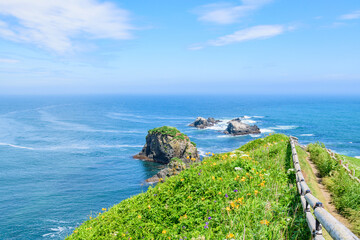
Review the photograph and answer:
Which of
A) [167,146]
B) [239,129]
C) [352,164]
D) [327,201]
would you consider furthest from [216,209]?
[239,129]

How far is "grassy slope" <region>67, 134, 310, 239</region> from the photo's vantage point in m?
4.96

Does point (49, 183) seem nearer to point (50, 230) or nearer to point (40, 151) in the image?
point (50, 230)

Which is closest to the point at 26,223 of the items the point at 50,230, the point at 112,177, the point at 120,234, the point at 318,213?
the point at 50,230

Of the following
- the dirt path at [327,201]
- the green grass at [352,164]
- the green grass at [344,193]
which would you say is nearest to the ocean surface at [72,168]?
the dirt path at [327,201]

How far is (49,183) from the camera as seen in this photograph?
42.9 metres

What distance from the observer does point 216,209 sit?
5980mm

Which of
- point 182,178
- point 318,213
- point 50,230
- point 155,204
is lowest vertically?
point 50,230

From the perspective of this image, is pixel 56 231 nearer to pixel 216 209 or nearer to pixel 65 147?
pixel 216 209

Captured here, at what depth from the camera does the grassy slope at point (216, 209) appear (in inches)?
195

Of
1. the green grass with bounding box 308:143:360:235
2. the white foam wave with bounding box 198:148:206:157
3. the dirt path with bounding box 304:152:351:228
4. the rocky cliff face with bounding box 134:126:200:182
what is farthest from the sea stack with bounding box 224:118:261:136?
the green grass with bounding box 308:143:360:235

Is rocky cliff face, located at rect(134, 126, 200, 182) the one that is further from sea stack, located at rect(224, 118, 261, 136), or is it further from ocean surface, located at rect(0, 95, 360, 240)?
sea stack, located at rect(224, 118, 261, 136)

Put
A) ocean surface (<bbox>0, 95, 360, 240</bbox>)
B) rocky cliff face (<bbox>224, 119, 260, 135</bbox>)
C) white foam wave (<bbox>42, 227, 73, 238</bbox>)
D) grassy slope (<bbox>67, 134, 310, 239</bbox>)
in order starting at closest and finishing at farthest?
grassy slope (<bbox>67, 134, 310, 239</bbox>)
white foam wave (<bbox>42, 227, 73, 238</bbox>)
ocean surface (<bbox>0, 95, 360, 240</bbox>)
rocky cliff face (<bbox>224, 119, 260, 135</bbox>)

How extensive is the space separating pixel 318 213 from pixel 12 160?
223ft

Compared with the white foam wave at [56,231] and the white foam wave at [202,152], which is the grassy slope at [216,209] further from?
the white foam wave at [202,152]
